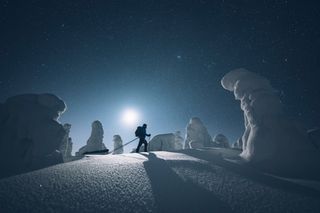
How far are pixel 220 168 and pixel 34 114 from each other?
14462mm

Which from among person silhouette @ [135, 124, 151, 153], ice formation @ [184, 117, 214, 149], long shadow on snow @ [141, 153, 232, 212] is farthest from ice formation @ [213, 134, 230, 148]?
long shadow on snow @ [141, 153, 232, 212]

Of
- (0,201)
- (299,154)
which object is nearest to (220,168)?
Result: (299,154)

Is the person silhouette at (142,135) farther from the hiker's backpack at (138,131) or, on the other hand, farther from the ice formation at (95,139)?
the ice formation at (95,139)

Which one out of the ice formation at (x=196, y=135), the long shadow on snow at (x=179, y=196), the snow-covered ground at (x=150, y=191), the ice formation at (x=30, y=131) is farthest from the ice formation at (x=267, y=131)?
the ice formation at (x=196, y=135)

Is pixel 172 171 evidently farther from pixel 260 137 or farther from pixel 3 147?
pixel 3 147

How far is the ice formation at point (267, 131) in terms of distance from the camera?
1054cm

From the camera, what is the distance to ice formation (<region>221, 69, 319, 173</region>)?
10.5 metres

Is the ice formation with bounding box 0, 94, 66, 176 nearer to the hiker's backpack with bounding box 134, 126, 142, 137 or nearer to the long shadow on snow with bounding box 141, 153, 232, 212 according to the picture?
the hiker's backpack with bounding box 134, 126, 142, 137

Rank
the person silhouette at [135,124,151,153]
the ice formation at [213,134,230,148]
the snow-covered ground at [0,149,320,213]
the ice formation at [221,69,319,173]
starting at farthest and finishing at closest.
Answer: the ice formation at [213,134,230,148], the person silhouette at [135,124,151,153], the ice formation at [221,69,319,173], the snow-covered ground at [0,149,320,213]

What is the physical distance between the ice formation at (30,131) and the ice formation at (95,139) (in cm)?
3332

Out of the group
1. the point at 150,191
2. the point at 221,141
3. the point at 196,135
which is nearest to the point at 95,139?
the point at 196,135

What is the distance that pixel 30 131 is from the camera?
14305mm

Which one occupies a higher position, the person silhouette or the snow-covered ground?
the person silhouette

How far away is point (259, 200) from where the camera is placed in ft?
18.7
